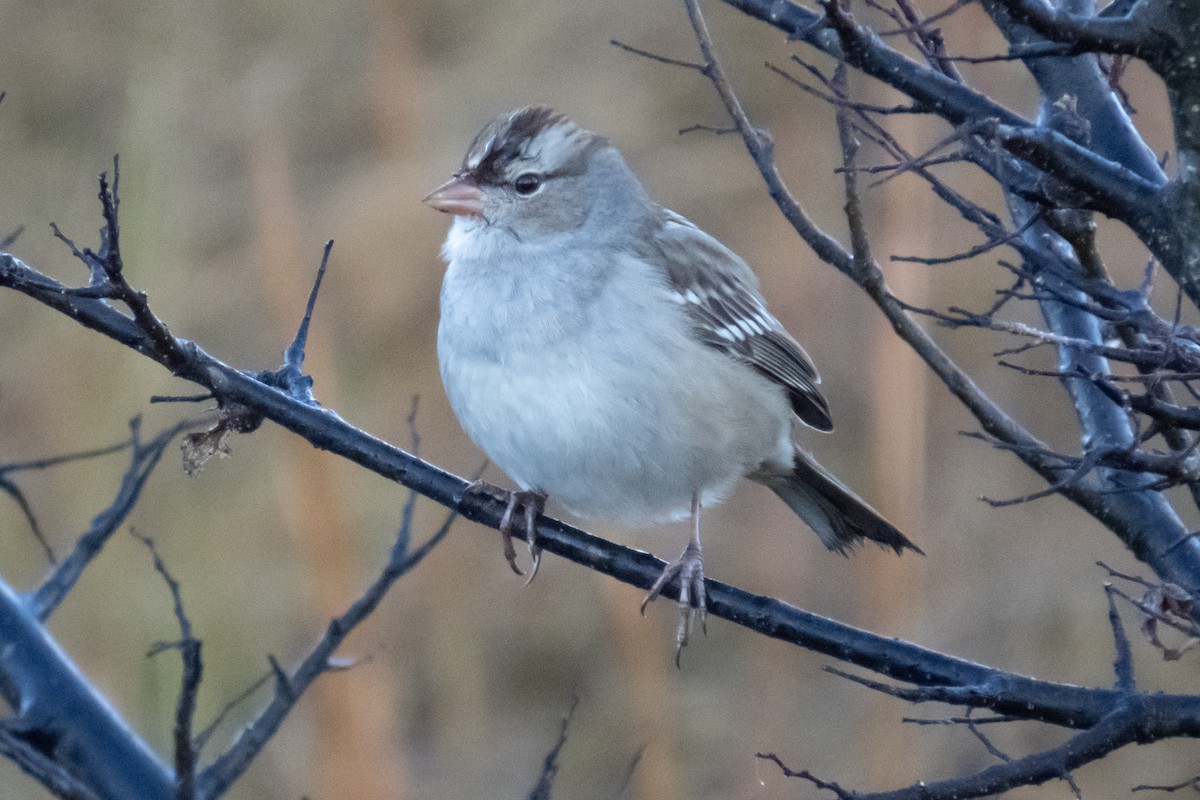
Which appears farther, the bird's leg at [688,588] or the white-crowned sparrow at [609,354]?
the white-crowned sparrow at [609,354]

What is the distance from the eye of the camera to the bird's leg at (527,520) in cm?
237

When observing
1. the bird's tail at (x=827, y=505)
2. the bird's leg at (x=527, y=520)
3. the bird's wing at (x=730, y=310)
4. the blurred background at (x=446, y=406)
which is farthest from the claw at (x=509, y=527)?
the blurred background at (x=446, y=406)

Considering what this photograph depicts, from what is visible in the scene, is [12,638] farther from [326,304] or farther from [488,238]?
[326,304]

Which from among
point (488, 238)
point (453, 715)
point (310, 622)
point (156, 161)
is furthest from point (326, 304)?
point (488, 238)

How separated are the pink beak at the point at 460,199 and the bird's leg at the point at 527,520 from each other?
62 cm

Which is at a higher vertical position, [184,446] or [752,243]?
[184,446]

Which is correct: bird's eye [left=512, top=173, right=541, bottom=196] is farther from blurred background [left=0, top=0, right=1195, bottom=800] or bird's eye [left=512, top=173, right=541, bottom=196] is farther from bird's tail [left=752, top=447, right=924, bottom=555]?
blurred background [left=0, top=0, right=1195, bottom=800]

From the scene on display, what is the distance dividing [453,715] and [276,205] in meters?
2.06

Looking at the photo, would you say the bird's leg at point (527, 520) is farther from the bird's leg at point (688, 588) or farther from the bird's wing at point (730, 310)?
the bird's wing at point (730, 310)

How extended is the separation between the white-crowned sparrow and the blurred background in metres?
1.78

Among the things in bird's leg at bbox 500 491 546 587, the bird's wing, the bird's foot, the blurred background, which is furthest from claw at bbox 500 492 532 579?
the blurred background

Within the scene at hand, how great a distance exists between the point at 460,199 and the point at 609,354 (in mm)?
564

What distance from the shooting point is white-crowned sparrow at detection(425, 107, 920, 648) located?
246 centimetres

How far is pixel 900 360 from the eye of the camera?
465cm
